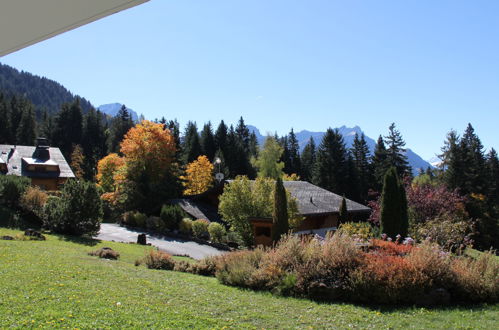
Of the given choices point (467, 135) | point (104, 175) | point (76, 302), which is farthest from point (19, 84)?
point (76, 302)

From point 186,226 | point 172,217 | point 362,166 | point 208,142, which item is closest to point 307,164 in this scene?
point 362,166

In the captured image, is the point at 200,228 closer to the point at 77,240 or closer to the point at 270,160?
the point at 77,240

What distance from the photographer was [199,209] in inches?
1193

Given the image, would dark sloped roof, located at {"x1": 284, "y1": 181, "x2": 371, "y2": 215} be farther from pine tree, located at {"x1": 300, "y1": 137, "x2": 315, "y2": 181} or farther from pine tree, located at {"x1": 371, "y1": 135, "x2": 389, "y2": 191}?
pine tree, located at {"x1": 300, "y1": 137, "x2": 315, "y2": 181}

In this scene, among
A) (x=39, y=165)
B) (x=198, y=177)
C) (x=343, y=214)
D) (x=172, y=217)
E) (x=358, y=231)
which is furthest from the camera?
(x=198, y=177)

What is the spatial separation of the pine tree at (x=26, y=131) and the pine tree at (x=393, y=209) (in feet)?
220

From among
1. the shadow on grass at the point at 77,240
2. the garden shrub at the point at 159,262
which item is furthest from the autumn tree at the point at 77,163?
the garden shrub at the point at 159,262

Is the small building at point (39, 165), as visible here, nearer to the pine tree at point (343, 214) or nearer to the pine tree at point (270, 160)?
the pine tree at point (343, 214)

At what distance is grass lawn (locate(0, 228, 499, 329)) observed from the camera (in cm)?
603

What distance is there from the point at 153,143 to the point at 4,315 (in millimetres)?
31371

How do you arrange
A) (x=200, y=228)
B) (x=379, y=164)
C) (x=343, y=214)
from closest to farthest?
(x=200, y=228) < (x=343, y=214) < (x=379, y=164)

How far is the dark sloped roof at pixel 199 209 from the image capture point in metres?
29.0

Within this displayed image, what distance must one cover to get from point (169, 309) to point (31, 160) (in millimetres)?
40666

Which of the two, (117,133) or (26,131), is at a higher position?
(117,133)
